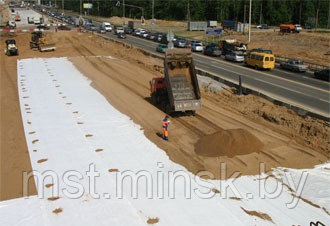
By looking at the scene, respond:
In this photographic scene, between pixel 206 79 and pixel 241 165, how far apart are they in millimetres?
19744

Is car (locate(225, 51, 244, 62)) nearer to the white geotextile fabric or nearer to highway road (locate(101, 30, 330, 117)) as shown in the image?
highway road (locate(101, 30, 330, 117))

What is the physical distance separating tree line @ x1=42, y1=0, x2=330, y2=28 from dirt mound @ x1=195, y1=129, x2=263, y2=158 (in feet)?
A: 319

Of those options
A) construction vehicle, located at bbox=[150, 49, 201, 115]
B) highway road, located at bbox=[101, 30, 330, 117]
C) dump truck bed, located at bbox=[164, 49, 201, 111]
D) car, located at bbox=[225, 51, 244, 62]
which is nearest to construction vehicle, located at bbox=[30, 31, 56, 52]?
highway road, located at bbox=[101, 30, 330, 117]

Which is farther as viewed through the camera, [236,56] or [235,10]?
[235,10]

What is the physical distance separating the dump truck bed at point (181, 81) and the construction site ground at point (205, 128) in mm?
1161

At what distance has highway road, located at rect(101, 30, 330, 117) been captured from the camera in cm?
2897

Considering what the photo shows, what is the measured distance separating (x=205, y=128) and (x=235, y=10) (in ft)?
441

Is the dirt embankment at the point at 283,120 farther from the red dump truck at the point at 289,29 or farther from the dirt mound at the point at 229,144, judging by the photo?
the red dump truck at the point at 289,29

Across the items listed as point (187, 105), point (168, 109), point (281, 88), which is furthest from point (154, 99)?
point (281, 88)

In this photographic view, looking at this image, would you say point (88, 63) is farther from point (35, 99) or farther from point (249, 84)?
point (249, 84)

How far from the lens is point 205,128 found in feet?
71.1

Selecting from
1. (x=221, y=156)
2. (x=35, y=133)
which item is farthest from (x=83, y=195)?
(x=35, y=133)

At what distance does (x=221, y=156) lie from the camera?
57.6ft

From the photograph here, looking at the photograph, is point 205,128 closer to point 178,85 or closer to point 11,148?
point 178,85
